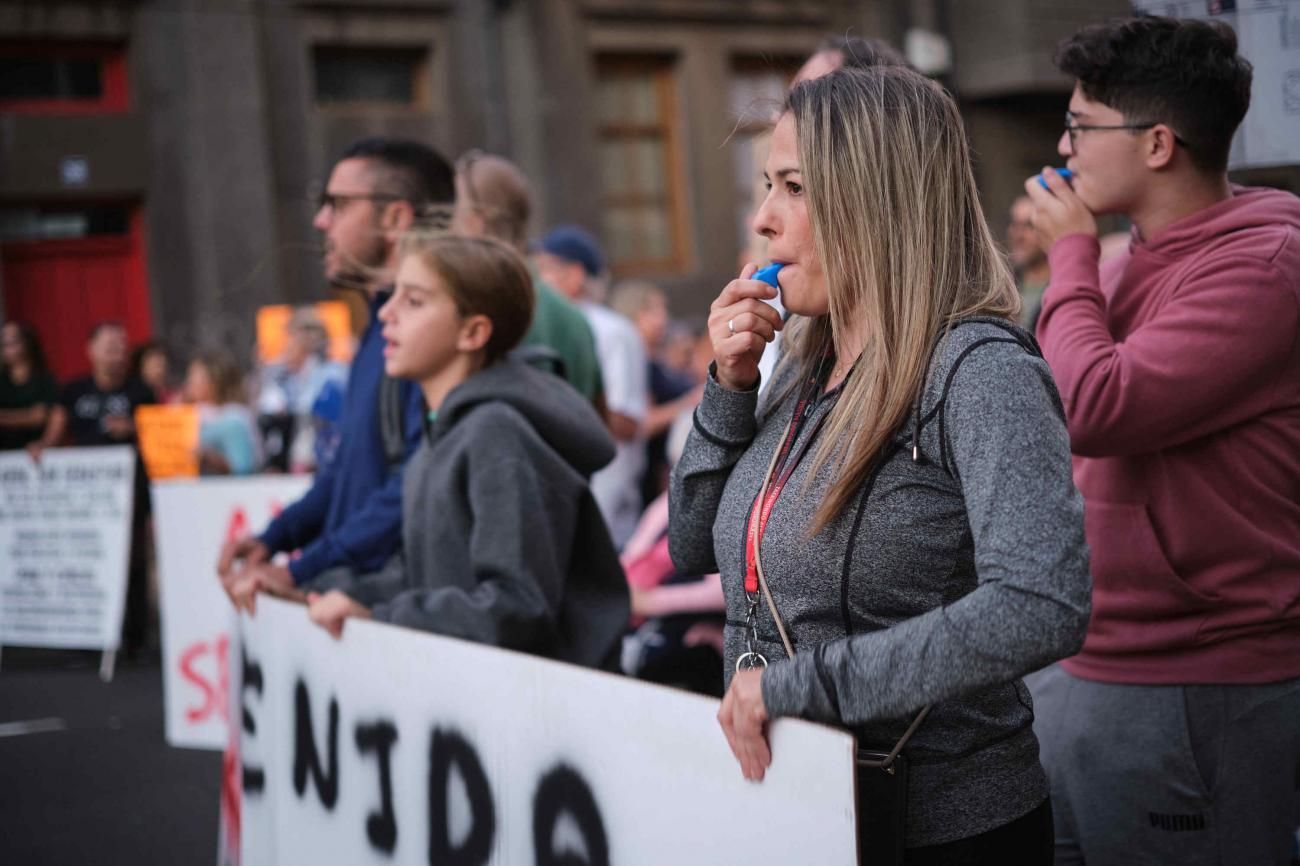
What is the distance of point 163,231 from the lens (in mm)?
14875

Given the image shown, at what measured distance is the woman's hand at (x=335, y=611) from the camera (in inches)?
119

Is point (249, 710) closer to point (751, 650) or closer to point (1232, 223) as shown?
point (751, 650)

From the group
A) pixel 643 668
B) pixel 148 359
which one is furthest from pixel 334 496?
pixel 148 359

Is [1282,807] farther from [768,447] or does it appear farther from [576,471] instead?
[576,471]

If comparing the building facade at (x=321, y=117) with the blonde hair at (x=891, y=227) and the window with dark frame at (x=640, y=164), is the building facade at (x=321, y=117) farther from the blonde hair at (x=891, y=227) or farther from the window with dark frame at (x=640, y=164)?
the blonde hair at (x=891, y=227)

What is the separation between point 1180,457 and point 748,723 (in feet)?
3.51

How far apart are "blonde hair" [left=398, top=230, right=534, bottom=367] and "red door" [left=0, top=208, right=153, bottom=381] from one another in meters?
12.1

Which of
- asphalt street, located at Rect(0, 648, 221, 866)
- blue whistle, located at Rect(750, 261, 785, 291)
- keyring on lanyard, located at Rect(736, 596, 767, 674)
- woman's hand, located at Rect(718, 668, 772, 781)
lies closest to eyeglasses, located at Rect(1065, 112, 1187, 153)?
blue whistle, located at Rect(750, 261, 785, 291)

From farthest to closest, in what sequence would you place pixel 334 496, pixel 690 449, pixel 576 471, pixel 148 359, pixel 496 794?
pixel 148 359 < pixel 334 496 < pixel 576 471 < pixel 496 794 < pixel 690 449

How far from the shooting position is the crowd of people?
183 centimetres

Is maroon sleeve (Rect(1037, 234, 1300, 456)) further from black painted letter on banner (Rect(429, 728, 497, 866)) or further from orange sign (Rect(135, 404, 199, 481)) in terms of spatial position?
orange sign (Rect(135, 404, 199, 481))

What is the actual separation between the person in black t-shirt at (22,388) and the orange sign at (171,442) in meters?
1.04

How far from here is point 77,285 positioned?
14750mm

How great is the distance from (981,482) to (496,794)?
3.53ft
